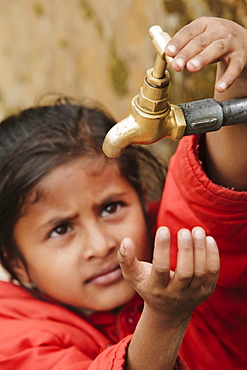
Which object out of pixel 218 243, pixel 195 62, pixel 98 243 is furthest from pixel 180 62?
pixel 98 243

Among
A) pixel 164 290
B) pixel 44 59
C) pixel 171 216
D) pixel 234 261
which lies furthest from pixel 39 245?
pixel 44 59

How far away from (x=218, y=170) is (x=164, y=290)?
1.11 feet

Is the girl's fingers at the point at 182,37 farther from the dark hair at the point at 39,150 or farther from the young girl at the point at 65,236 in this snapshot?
the dark hair at the point at 39,150

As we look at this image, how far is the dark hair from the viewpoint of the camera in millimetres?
1347

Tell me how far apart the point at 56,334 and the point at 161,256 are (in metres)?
0.55

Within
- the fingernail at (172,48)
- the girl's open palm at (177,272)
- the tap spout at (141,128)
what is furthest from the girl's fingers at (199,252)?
the fingernail at (172,48)

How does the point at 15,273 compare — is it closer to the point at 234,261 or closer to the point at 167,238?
the point at 234,261

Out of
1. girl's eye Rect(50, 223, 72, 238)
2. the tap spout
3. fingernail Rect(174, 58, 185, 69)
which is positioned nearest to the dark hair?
girl's eye Rect(50, 223, 72, 238)

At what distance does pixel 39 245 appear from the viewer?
Result: 1323 mm

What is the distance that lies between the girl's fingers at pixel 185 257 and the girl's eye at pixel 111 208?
57cm

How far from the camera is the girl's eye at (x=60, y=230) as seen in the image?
1309 millimetres

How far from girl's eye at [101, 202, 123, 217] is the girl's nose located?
0.17 ft

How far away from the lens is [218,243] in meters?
1.11

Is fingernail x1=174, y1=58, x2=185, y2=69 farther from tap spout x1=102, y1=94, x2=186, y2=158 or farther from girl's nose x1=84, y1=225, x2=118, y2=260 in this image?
girl's nose x1=84, y1=225, x2=118, y2=260
